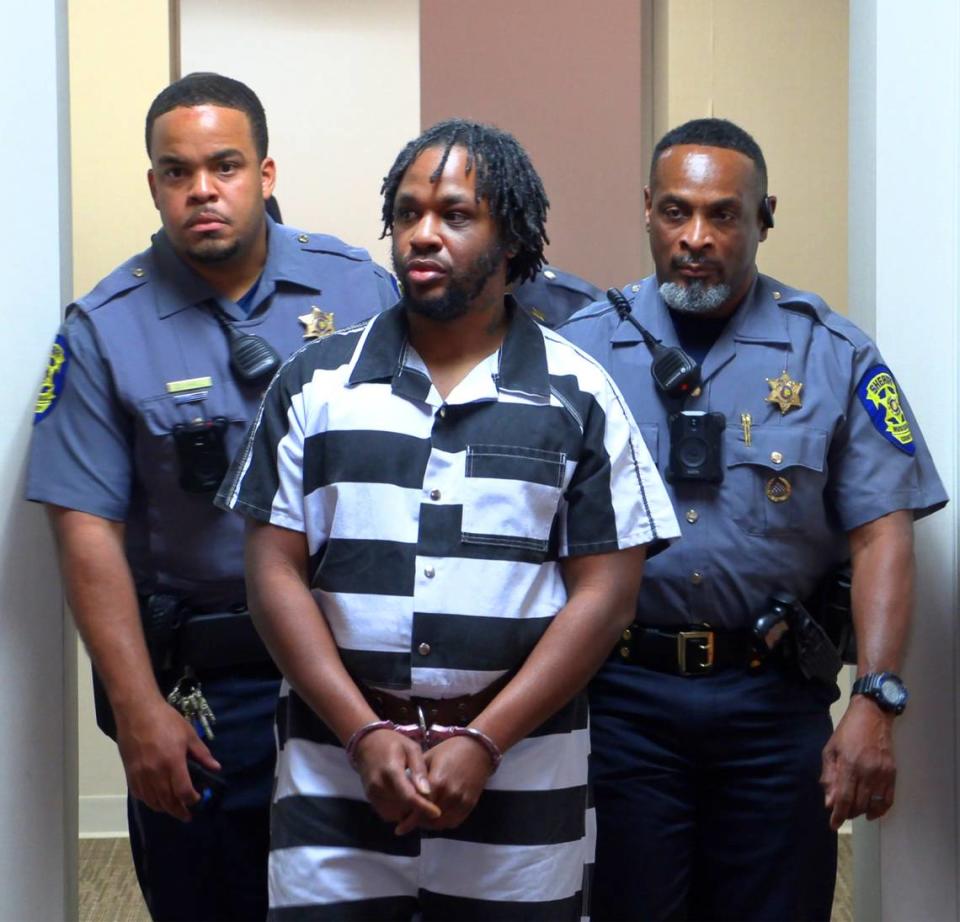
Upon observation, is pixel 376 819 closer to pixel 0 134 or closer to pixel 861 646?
pixel 861 646

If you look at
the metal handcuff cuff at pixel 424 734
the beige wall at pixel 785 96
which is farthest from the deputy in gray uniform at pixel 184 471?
the beige wall at pixel 785 96

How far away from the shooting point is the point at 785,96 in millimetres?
3773

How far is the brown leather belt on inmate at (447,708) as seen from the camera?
1775 millimetres

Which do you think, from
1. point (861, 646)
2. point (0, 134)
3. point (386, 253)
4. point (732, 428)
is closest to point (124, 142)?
point (386, 253)

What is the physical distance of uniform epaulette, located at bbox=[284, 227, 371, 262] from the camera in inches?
92.0

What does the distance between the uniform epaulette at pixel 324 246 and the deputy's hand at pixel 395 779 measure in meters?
0.93

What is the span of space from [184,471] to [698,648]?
0.82 meters

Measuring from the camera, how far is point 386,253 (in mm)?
4746

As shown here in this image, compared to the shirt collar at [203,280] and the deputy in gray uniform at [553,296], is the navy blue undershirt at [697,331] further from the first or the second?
the shirt collar at [203,280]

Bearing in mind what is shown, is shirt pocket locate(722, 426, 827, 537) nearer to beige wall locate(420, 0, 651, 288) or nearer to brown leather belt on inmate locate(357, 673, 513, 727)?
brown leather belt on inmate locate(357, 673, 513, 727)

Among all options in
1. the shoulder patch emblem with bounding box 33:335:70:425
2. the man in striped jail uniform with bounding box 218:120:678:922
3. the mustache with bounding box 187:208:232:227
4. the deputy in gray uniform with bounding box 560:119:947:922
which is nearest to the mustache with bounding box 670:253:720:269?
the deputy in gray uniform with bounding box 560:119:947:922

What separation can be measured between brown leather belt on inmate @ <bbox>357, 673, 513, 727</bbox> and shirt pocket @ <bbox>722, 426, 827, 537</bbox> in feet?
1.95

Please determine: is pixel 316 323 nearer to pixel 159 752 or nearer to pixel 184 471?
pixel 184 471

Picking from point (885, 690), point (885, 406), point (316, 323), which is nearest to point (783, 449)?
point (885, 406)
